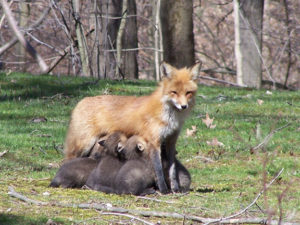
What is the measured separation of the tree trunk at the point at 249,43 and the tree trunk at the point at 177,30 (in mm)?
5103

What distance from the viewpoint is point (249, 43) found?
20.8 meters

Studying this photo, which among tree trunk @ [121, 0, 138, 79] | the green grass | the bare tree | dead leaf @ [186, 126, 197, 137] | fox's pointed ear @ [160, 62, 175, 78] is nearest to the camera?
the bare tree

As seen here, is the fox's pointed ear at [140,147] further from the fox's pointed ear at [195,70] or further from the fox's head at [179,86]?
the fox's pointed ear at [195,70]

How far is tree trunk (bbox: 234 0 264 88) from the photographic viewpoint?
20.4 meters

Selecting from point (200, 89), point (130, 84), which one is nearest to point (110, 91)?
point (130, 84)

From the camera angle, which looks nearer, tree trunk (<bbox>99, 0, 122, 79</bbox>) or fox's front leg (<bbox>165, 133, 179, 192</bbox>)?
fox's front leg (<bbox>165, 133, 179, 192</bbox>)

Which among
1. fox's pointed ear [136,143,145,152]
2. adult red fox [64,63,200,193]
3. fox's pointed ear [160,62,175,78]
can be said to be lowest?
fox's pointed ear [136,143,145,152]

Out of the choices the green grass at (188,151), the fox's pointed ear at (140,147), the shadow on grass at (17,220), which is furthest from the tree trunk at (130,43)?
the shadow on grass at (17,220)

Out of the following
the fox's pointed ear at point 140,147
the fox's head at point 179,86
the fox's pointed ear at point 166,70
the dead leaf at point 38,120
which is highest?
the fox's pointed ear at point 166,70

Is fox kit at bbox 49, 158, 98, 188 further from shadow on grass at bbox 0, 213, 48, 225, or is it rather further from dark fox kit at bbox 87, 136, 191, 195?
shadow on grass at bbox 0, 213, 48, 225

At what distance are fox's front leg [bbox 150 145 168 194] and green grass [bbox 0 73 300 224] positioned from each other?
0.19m

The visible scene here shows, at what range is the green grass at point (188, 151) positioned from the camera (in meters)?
5.73

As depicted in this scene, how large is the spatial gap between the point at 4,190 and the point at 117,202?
4.47 feet

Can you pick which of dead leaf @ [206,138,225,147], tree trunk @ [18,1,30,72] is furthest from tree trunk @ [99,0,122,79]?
dead leaf @ [206,138,225,147]
